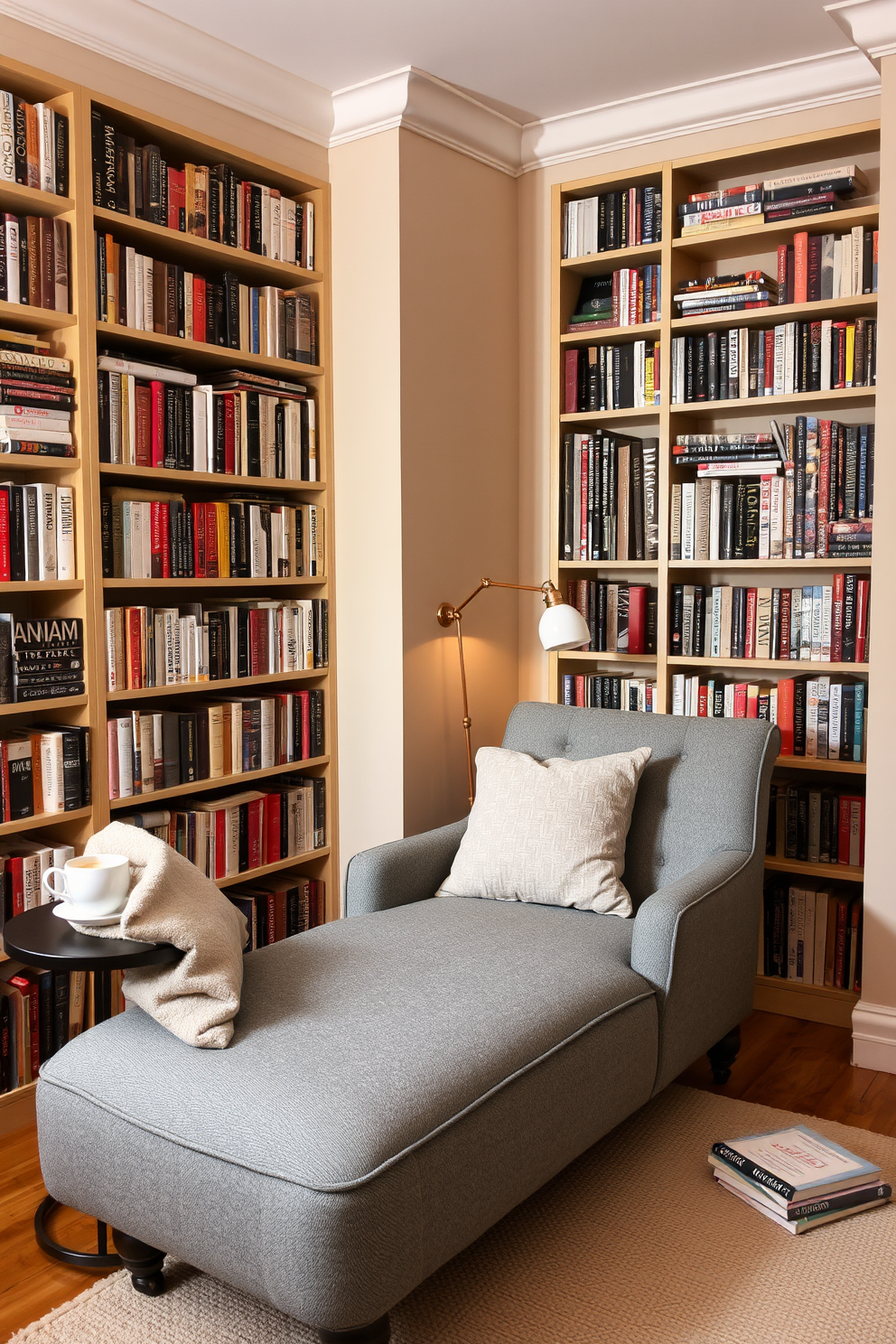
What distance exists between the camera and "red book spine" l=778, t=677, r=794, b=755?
3.07m

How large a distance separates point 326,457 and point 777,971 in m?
1.96

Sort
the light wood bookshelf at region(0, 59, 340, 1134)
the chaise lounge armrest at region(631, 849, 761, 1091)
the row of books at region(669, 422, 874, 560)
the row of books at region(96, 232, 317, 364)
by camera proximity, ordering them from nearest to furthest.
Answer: the chaise lounge armrest at region(631, 849, 761, 1091) → the light wood bookshelf at region(0, 59, 340, 1134) → the row of books at region(96, 232, 317, 364) → the row of books at region(669, 422, 874, 560)

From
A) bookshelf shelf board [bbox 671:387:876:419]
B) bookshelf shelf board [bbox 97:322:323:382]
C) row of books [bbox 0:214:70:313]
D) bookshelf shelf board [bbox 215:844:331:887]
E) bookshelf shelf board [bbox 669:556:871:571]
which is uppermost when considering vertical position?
row of books [bbox 0:214:70:313]

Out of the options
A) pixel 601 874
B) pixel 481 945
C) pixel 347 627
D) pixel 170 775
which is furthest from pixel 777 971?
pixel 170 775

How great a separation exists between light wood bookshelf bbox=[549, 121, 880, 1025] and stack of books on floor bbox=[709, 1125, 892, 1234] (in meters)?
0.89

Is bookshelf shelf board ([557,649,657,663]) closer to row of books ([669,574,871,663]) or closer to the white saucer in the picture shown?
row of books ([669,574,871,663])

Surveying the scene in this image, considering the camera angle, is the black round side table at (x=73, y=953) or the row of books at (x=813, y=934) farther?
the row of books at (x=813, y=934)

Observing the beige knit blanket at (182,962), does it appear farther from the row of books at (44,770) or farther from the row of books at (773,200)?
the row of books at (773,200)

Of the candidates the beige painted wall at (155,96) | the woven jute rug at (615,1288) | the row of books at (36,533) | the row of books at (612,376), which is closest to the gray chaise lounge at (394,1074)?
the woven jute rug at (615,1288)

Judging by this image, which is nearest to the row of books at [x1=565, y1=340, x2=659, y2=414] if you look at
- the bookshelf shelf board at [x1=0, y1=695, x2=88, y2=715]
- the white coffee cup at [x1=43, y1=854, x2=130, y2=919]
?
the bookshelf shelf board at [x1=0, y1=695, x2=88, y2=715]

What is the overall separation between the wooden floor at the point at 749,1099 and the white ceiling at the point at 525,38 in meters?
2.54

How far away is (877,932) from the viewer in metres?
2.74

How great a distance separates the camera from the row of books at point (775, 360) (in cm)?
294

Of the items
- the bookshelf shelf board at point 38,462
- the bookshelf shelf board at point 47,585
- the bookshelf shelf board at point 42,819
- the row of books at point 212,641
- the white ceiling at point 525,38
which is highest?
the white ceiling at point 525,38
